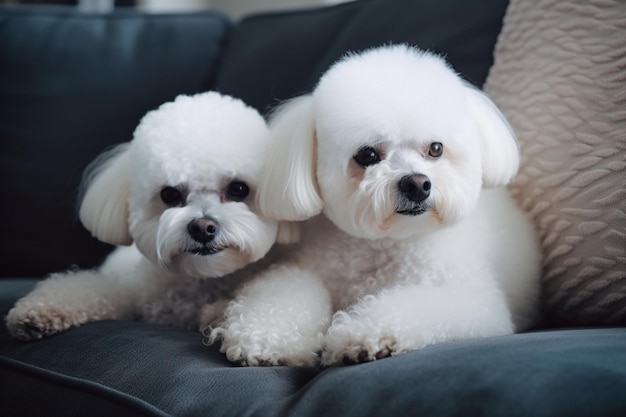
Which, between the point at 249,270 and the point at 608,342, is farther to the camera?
the point at 249,270

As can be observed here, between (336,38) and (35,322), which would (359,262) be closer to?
(35,322)

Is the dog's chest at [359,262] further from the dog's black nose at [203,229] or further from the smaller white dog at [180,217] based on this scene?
the dog's black nose at [203,229]

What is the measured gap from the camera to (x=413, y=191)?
1.08 metres

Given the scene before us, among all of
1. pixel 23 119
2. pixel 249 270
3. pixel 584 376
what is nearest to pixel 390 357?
pixel 584 376

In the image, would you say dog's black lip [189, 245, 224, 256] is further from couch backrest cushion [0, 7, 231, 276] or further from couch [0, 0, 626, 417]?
couch backrest cushion [0, 7, 231, 276]

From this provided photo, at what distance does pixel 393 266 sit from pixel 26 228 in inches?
45.3

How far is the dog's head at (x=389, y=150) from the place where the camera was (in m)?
1.11

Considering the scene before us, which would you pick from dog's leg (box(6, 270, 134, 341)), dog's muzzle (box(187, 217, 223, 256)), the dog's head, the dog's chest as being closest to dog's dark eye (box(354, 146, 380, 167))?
the dog's head

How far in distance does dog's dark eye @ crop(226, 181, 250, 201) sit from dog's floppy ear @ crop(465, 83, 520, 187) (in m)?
0.43

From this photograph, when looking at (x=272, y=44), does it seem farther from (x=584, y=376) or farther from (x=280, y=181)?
(x=584, y=376)

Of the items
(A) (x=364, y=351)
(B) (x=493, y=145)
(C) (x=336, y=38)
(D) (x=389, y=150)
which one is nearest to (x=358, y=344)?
(A) (x=364, y=351)

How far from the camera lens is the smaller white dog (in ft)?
3.99

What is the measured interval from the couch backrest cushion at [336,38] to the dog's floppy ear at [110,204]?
49 centimetres

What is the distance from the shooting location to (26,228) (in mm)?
1893
